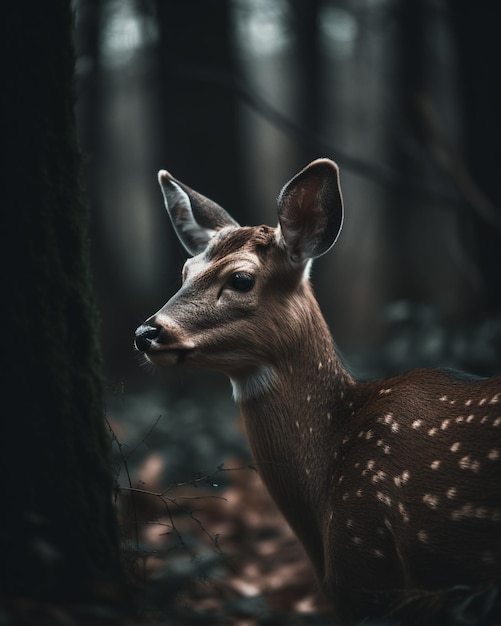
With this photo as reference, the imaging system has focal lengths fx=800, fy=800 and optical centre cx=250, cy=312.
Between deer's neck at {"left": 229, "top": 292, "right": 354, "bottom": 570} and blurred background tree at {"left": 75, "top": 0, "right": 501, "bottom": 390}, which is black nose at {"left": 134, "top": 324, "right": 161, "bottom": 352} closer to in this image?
deer's neck at {"left": 229, "top": 292, "right": 354, "bottom": 570}

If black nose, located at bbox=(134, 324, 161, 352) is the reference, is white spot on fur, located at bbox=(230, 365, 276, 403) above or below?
below

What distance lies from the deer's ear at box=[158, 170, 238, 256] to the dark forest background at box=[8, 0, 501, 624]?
95 cm

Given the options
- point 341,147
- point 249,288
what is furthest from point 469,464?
point 341,147

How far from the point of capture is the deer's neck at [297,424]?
395 cm

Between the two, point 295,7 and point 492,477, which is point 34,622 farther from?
point 295,7

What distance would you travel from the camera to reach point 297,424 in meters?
4.02

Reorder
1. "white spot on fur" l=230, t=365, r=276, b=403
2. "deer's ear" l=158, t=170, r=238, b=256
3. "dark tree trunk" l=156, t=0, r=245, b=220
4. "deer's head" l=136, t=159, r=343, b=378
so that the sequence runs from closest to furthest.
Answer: "deer's head" l=136, t=159, r=343, b=378 < "white spot on fur" l=230, t=365, r=276, b=403 < "deer's ear" l=158, t=170, r=238, b=256 < "dark tree trunk" l=156, t=0, r=245, b=220

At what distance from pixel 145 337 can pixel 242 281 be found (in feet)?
1.90

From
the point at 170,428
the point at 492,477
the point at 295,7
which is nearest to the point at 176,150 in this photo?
the point at 170,428

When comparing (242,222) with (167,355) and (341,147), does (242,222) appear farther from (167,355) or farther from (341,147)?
(167,355)

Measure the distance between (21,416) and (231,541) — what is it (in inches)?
120

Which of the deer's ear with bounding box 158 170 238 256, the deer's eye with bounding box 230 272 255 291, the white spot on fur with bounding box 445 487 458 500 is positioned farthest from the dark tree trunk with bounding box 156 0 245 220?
the white spot on fur with bounding box 445 487 458 500

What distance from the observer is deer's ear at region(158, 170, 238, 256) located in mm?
4648

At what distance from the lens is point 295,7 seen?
1570cm
